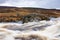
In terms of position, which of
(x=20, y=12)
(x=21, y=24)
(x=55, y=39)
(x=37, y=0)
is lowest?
(x=55, y=39)

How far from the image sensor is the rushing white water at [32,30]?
1.01m

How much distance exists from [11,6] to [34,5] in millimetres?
226

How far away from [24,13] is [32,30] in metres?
0.22

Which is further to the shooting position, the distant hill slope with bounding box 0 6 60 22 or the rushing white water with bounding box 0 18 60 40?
the distant hill slope with bounding box 0 6 60 22

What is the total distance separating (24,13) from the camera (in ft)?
4.05

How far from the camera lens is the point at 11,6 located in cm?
129

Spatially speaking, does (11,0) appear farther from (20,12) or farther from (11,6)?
(20,12)

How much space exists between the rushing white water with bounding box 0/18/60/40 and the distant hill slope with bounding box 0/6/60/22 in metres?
0.06

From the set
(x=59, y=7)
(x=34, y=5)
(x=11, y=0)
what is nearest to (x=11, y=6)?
(x=11, y=0)

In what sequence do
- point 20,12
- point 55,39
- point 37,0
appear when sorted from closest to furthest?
1. point 55,39
2. point 20,12
3. point 37,0

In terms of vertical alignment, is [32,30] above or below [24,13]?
below

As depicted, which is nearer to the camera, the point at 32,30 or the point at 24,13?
the point at 32,30

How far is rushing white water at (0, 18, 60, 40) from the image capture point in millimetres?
1014

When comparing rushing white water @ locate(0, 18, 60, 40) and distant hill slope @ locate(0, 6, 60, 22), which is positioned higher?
distant hill slope @ locate(0, 6, 60, 22)
